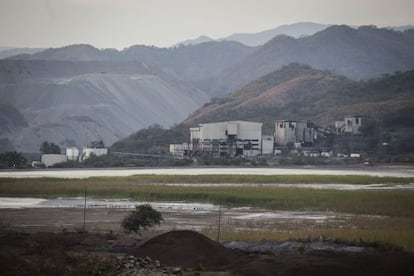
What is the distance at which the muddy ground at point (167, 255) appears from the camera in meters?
23.2

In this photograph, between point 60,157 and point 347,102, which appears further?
point 347,102

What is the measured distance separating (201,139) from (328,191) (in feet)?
199

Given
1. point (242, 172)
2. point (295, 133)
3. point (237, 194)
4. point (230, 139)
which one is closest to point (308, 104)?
point (295, 133)

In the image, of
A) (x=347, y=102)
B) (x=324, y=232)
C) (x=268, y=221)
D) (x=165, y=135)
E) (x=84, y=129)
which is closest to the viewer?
(x=324, y=232)

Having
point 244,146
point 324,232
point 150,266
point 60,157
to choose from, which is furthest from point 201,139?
point 150,266

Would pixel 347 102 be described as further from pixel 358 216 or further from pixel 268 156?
pixel 358 216

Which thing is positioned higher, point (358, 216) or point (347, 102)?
point (347, 102)

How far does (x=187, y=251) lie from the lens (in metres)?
27.2

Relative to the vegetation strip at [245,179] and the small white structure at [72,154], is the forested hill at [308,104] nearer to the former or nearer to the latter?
the small white structure at [72,154]

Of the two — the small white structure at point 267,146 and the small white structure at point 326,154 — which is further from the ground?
the small white structure at point 267,146

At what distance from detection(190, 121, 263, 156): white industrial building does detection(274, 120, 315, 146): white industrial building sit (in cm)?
491

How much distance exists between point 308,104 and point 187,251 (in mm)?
140915

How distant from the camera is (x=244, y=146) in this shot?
11700cm

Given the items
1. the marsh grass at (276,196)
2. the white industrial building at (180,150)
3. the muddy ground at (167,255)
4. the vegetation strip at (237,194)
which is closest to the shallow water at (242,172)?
the marsh grass at (276,196)
